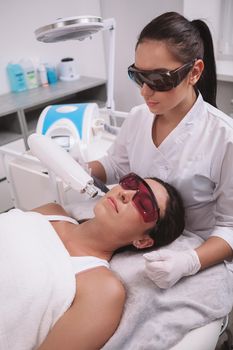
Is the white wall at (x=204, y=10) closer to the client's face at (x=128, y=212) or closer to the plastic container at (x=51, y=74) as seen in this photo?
the plastic container at (x=51, y=74)

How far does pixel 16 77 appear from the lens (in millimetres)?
2650

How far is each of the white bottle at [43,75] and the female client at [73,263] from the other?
6.21 ft

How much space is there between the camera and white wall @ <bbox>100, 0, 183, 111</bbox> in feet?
8.54

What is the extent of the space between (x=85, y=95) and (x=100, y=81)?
373 millimetres

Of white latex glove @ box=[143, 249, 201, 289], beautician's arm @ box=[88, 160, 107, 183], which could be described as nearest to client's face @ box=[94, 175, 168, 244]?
white latex glove @ box=[143, 249, 201, 289]

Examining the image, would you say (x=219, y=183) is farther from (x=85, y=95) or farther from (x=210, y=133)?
(x=85, y=95)

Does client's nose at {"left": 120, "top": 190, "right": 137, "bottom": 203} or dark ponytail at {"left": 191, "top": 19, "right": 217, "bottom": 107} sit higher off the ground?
dark ponytail at {"left": 191, "top": 19, "right": 217, "bottom": 107}

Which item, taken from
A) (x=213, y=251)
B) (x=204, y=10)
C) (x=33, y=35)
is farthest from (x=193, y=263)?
(x=33, y=35)

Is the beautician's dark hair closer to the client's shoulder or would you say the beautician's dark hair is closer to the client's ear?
the client's ear

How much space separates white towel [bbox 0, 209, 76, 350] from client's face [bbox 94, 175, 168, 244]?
18 centimetres

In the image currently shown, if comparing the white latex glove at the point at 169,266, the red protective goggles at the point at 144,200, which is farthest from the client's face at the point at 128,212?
the white latex glove at the point at 169,266

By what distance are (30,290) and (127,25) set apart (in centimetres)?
262

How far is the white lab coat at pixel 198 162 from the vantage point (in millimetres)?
992

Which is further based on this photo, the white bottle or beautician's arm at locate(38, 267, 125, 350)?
the white bottle
